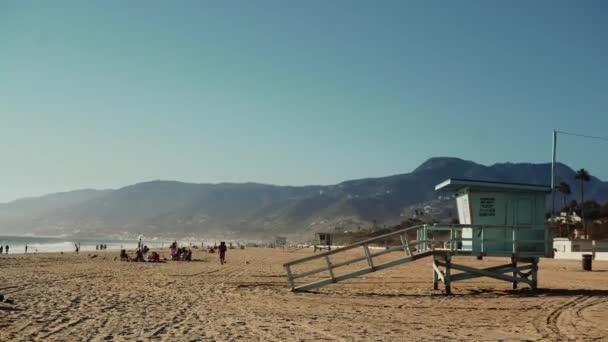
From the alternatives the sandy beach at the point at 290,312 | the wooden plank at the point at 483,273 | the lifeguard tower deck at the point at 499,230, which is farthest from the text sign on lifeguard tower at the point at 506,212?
the sandy beach at the point at 290,312

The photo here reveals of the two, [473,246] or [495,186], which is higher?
[495,186]

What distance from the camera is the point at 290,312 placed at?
43.6 ft

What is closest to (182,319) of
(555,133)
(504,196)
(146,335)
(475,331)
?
(146,335)

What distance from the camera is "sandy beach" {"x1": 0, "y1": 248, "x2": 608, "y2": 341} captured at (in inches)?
407

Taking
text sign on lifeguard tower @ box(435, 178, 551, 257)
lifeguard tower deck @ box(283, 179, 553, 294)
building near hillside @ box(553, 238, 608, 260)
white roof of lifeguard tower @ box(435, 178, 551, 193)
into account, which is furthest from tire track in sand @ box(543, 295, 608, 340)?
building near hillside @ box(553, 238, 608, 260)

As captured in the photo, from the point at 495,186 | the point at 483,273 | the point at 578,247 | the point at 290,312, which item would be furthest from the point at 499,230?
the point at 578,247

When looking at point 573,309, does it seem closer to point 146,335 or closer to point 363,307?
point 363,307

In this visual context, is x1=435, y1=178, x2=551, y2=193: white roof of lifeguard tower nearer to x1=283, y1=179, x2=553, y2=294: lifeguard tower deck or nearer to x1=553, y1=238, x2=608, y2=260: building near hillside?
x1=283, y1=179, x2=553, y2=294: lifeguard tower deck

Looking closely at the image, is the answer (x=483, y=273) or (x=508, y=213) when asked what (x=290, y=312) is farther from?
(x=508, y=213)

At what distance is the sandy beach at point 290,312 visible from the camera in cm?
1034

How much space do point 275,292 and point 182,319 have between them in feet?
20.8

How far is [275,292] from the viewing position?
59.3 feet

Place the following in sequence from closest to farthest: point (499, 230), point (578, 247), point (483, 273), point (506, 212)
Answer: point (483, 273), point (499, 230), point (506, 212), point (578, 247)

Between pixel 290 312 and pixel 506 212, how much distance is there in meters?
9.22
